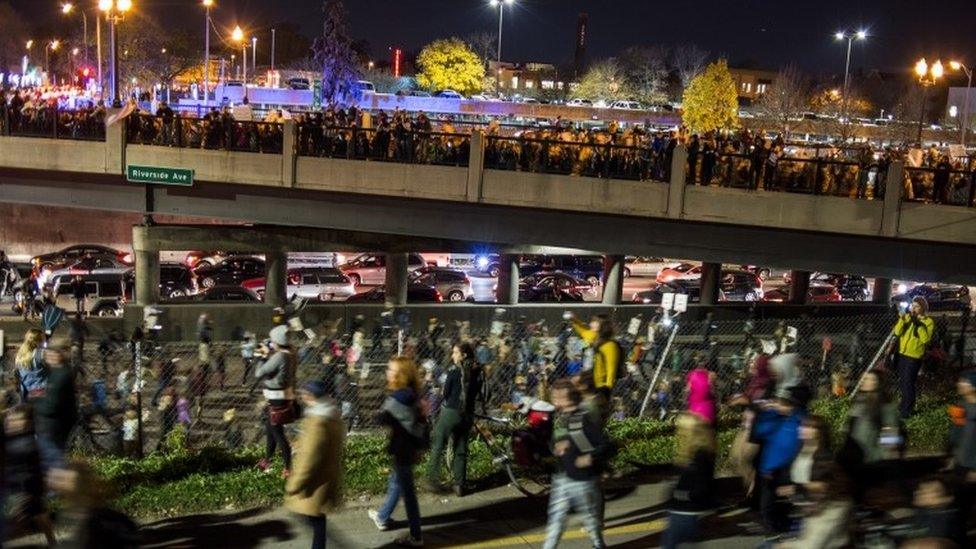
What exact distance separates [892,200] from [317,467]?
1624 cm

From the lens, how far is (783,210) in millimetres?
20125

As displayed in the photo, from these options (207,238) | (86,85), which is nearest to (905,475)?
(207,238)

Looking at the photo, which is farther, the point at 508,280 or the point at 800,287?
the point at 800,287

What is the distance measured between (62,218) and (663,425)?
3193cm

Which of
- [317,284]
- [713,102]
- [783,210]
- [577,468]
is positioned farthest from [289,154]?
[713,102]

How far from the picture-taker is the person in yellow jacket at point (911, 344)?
1173 cm

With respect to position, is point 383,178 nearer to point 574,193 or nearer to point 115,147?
point 574,193

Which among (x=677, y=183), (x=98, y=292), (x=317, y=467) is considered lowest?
(x=98, y=292)

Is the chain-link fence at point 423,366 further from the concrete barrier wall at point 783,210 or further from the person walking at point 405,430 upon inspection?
the concrete barrier wall at point 783,210

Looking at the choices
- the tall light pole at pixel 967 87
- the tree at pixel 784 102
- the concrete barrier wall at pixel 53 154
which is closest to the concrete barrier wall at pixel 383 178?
the concrete barrier wall at pixel 53 154

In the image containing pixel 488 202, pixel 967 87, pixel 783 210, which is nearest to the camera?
pixel 783 210

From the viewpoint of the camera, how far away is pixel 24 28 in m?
96.2

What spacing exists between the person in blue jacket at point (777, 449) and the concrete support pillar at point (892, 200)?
12967mm

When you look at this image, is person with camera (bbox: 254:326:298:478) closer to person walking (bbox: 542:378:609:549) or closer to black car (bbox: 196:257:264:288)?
person walking (bbox: 542:378:609:549)
